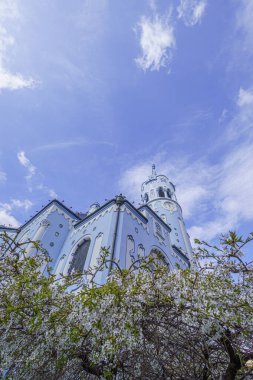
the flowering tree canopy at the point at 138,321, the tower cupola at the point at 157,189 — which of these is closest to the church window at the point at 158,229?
the tower cupola at the point at 157,189

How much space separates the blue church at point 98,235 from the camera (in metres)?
11.9

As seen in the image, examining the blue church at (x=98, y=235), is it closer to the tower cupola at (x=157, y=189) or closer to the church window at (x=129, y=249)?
the church window at (x=129, y=249)

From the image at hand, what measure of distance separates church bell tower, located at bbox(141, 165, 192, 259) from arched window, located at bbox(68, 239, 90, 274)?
8.65m

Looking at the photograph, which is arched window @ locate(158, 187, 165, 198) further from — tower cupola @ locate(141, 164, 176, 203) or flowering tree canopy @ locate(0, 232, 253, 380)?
flowering tree canopy @ locate(0, 232, 253, 380)

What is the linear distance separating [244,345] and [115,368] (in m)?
2.61

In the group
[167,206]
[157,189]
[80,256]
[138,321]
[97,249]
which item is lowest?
[138,321]

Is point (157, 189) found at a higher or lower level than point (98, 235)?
higher

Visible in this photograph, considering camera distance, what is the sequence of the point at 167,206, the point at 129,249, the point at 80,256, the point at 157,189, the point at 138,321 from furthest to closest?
the point at 157,189, the point at 167,206, the point at 80,256, the point at 129,249, the point at 138,321

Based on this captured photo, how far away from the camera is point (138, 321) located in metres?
4.14

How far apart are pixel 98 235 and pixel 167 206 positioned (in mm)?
14971

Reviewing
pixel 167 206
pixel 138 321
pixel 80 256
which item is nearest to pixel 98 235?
pixel 80 256

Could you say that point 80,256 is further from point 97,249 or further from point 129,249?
point 129,249

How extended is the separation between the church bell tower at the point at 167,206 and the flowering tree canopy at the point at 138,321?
588 inches

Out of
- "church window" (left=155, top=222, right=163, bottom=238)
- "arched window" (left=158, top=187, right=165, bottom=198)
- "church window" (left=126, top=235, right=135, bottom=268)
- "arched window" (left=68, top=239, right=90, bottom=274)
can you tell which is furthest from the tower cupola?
"church window" (left=126, top=235, right=135, bottom=268)
